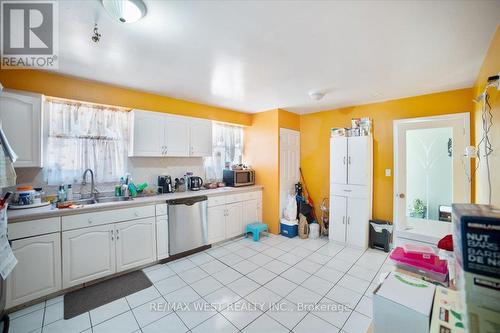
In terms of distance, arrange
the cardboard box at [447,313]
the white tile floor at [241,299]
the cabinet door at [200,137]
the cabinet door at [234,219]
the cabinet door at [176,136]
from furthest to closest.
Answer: the cabinet door at [234,219] → the cabinet door at [200,137] → the cabinet door at [176,136] → the white tile floor at [241,299] → the cardboard box at [447,313]

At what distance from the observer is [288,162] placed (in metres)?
4.20

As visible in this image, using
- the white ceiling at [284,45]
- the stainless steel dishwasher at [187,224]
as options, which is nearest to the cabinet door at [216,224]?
the stainless steel dishwasher at [187,224]

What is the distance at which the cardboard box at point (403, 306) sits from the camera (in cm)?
81

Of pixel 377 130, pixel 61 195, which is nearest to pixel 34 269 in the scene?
pixel 61 195

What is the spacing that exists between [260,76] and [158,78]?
126cm

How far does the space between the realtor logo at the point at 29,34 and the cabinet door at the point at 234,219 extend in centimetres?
290

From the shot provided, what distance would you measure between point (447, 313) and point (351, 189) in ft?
9.33

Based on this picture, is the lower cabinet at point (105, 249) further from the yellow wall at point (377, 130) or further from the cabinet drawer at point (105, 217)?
the yellow wall at point (377, 130)

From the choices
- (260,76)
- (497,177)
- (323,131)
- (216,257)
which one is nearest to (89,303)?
(216,257)

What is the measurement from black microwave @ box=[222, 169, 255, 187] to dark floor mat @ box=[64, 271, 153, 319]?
2037 mm

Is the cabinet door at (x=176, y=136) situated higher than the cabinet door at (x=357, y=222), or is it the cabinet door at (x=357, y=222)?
the cabinet door at (x=176, y=136)

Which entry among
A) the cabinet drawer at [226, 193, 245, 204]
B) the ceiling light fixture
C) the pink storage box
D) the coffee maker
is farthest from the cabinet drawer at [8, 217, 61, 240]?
the pink storage box

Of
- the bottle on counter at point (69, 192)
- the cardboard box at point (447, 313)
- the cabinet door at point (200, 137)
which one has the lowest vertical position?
the cardboard box at point (447, 313)

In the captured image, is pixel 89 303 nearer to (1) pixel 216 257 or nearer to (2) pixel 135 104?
(1) pixel 216 257
